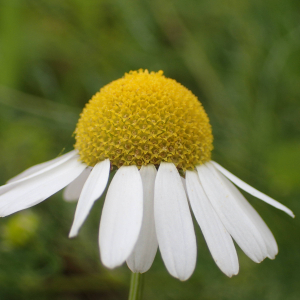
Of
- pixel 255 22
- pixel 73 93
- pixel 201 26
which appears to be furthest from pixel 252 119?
pixel 73 93

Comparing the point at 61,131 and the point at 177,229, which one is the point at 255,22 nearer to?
the point at 61,131

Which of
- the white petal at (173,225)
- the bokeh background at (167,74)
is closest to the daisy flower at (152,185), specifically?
the white petal at (173,225)

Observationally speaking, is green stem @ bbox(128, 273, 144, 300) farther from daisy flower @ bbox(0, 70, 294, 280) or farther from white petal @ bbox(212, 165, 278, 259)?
white petal @ bbox(212, 165, 278, 259)

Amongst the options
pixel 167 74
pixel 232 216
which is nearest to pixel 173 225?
pixel 232 216

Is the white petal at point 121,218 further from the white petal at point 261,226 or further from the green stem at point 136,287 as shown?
the white petal at point 261,226

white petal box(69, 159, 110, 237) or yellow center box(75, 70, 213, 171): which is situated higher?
yellow center box(75, 70, 213, 171)

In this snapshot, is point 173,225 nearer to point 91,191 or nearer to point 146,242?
point 146,242

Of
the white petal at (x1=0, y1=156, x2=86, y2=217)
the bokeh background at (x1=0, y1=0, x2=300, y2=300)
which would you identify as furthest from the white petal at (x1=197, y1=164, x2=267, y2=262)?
the bokeh background at (x1=0, y1=0, x2=300, y2=300)
